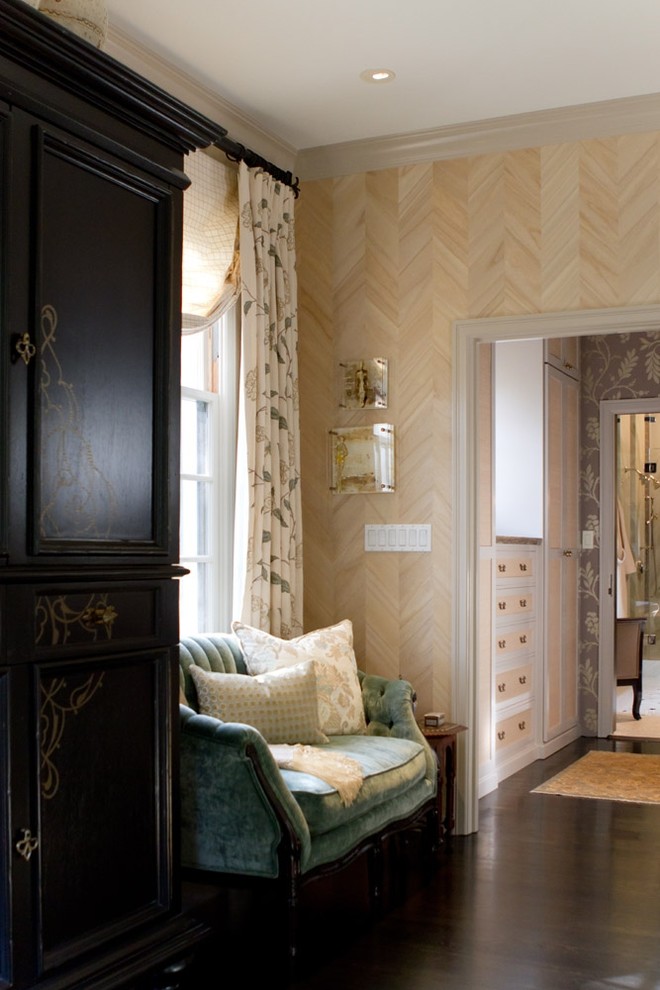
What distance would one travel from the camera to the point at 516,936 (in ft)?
11.0

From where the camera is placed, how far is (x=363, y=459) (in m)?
4.83

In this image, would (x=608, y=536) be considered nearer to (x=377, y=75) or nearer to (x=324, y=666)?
(x=324, y=666)

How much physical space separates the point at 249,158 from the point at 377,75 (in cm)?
65

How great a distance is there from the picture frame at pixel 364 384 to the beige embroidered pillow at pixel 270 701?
1.39 metres

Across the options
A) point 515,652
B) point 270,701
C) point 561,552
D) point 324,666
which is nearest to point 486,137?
point 324,666

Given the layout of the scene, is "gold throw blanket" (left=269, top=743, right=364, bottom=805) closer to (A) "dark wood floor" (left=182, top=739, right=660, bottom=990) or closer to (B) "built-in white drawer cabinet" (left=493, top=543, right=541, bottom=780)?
(A) "dark wood floor" (left=182, top=739, right=660, bottom=990)

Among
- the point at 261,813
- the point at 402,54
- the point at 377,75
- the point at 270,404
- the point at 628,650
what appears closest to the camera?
the point at 261,813

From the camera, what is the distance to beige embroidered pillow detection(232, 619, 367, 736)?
160 inches

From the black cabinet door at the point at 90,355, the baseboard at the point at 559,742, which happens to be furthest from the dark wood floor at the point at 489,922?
the baseboard at the point at 559,742

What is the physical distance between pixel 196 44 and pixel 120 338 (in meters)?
1.68

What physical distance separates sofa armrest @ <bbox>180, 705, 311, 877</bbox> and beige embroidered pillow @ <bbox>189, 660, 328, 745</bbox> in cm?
35

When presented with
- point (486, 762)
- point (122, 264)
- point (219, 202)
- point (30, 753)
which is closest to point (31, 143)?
point (122, 264)

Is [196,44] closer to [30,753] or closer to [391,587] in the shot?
[391,587]

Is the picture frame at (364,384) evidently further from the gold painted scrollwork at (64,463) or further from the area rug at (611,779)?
the gold painted scrollwork at (64,463)
